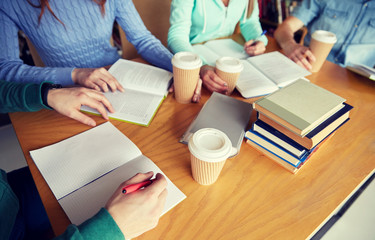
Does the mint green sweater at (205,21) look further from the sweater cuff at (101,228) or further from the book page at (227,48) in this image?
the sweater cuff at (101,228)

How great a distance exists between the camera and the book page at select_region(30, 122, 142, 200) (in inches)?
22.7

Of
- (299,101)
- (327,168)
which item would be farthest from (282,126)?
(327,168)

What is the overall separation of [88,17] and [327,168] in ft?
3.78

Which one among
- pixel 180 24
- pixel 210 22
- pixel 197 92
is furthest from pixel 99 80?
pixel 210 22

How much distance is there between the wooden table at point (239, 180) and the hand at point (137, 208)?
0.03 meters

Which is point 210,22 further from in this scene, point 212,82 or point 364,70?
point 364,70

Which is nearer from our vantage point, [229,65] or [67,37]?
[229,65]

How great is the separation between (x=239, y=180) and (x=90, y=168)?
401 mm

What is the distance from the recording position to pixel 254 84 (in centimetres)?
93

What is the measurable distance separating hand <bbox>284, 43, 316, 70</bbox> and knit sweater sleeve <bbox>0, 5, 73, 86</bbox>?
1032 mm

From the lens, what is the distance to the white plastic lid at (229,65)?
0.81 metres

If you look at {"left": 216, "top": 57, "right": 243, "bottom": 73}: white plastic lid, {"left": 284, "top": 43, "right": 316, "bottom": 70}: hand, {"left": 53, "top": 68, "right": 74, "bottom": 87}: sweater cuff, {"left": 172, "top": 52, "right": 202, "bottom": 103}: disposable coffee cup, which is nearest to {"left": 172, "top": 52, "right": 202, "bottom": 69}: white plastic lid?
{"left": 172, "top": 52, "right": 202, "bottom": 103}: disposable coffee cup

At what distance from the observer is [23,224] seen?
0.76 meters

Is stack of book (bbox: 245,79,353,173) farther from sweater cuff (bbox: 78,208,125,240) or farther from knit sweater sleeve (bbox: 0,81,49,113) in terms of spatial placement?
knit sweater sleeve (bbox: 0,81,49,113)
